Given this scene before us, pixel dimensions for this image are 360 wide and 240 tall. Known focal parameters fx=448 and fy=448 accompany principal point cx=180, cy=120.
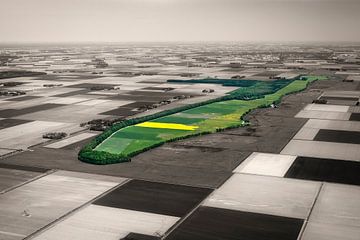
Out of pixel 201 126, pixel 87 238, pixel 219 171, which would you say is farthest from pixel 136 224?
pixel 201 126

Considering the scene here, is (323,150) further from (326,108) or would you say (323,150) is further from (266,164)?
(326,108)

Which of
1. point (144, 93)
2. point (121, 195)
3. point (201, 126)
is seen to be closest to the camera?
point (121, 195)

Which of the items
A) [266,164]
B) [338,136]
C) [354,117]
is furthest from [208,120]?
[266,164]

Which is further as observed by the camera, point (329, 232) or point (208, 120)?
point (208, 120)

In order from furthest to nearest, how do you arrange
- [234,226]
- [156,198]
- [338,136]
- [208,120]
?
[208,120]
[338,136]
[156,198]
[234,226]

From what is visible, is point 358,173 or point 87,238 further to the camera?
point 358,173

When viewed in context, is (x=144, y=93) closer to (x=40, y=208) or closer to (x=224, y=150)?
(x=224, y=150)
